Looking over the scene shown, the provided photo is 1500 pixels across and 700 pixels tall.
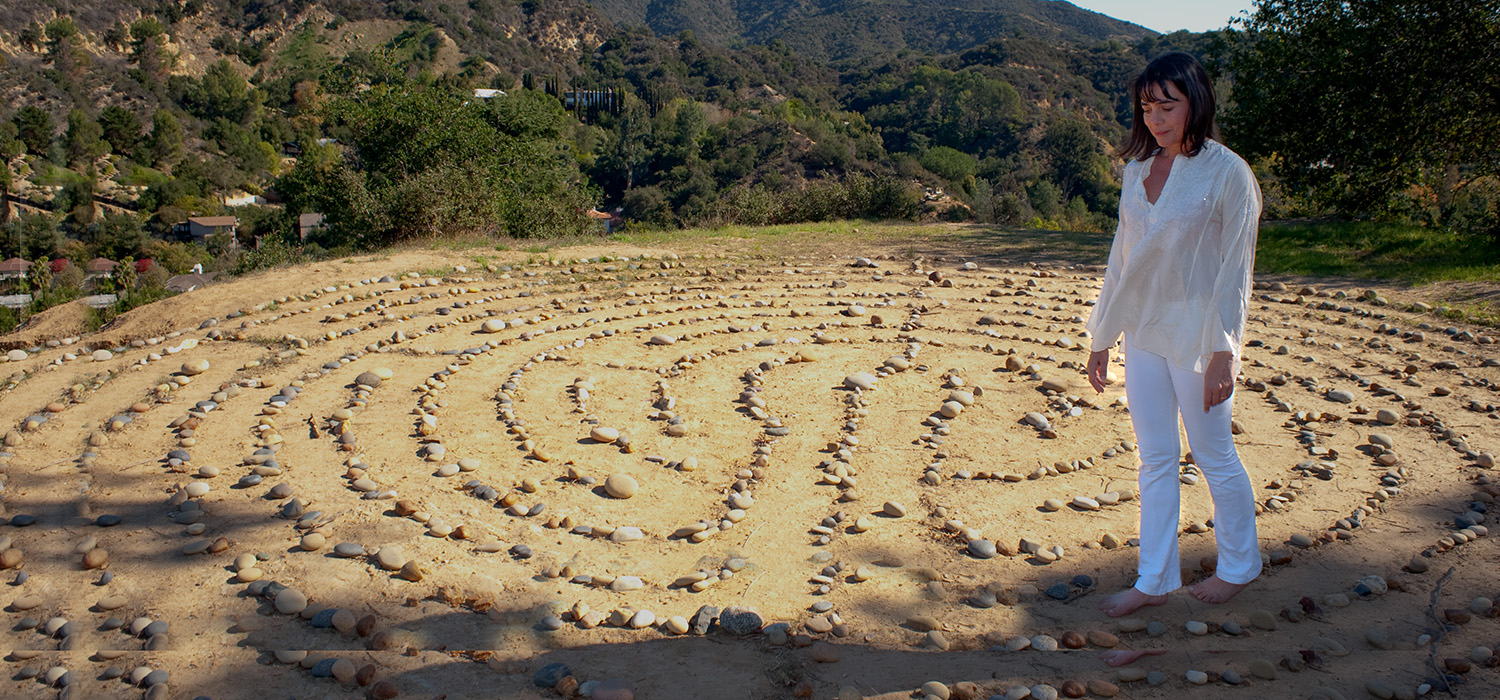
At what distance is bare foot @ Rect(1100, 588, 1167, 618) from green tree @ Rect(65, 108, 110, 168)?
2569 inches

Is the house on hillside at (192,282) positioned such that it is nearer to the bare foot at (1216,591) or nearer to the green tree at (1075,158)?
the bare foot at (1216,591)

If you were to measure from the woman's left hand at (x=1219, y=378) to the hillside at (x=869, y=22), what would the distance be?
87.1 meters

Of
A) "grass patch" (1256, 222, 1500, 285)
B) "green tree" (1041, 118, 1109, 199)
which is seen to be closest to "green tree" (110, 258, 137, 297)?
"grass patch" (1256, 222, 1500, 285)

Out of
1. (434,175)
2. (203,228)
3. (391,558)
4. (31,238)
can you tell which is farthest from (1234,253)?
(203,228)

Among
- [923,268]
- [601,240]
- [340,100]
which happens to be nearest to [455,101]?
[340,100]

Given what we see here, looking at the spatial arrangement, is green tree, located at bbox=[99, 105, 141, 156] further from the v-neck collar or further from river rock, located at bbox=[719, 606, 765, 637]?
the v-neck collar

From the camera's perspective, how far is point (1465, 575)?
3139 millimetres

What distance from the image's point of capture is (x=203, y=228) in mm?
46812

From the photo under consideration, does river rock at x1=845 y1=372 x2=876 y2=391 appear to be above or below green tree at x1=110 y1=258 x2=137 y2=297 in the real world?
below

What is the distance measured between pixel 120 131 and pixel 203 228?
17.3 meters

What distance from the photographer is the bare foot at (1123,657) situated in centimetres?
259

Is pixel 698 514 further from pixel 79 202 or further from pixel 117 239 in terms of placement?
pixel 79 202

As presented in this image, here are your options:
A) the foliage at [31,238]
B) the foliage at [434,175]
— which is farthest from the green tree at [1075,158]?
the foliage at [31,238]

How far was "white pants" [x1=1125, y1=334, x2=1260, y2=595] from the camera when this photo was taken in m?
2.70
